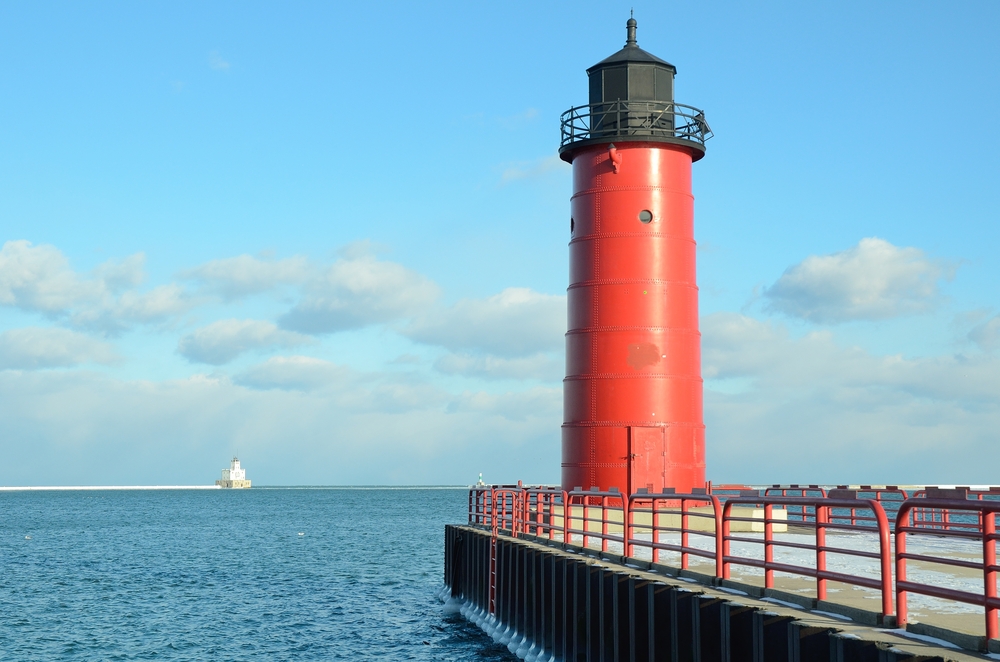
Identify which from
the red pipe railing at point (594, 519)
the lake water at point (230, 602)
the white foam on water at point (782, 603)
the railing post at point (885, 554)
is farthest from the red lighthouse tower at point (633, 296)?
the railing post at point (885, 554)

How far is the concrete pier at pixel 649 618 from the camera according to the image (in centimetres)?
896

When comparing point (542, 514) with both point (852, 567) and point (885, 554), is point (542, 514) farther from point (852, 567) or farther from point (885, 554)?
point (885, 554)

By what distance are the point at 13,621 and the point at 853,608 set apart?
2514 centimetres

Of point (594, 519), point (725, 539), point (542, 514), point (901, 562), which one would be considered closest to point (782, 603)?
point (725, 539)

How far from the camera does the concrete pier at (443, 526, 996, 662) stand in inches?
353

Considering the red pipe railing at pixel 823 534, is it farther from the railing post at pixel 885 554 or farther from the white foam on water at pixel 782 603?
the white foam on water at pixel 782 603

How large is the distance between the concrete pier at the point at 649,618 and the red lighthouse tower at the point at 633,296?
3827 millimetres

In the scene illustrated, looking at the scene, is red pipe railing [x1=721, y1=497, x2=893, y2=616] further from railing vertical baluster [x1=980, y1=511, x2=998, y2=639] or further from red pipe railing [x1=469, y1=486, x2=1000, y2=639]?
railing vertical baluster [x1=980, y1=511, x2=998, y2=639]

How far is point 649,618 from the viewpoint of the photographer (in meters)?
12.8

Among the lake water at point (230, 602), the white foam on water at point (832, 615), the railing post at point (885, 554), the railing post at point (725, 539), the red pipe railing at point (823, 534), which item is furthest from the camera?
the lake water at point (230, 602)

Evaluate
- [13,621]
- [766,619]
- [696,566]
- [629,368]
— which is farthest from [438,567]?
[766,619]

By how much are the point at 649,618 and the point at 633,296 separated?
41.8ft

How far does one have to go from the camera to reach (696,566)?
49.5 ft

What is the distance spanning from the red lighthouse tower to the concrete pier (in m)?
3.83
